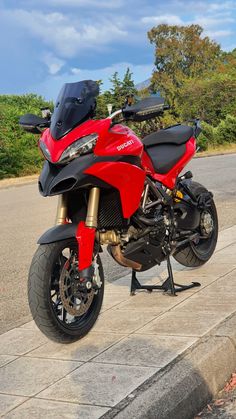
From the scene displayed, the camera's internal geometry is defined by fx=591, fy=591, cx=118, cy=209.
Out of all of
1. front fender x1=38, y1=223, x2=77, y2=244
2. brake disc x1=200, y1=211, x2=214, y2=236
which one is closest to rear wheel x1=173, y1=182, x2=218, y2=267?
brake disc x1=200, y1=211, x2=214, y2=236

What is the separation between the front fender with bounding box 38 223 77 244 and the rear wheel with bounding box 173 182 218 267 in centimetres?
182

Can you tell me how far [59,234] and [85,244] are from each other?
0.61 feet

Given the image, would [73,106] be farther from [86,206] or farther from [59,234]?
[59,234]

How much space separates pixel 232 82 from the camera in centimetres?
3947

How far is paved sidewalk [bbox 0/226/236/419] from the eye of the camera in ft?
10.2

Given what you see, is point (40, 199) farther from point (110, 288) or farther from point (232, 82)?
point (232, 82)

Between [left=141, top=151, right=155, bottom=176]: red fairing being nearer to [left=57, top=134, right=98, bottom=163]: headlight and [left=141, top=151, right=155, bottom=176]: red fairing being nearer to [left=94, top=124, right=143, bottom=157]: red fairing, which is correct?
[left=94, top=124, right=143, bottom=157]: red fairing

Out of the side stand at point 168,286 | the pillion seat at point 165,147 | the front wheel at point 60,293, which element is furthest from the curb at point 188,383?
the pillion seat at point 165,147

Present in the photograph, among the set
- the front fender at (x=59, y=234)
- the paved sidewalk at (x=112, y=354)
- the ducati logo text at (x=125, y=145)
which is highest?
the ducati logo text at (x=125, y=145)

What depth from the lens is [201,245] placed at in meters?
5.90

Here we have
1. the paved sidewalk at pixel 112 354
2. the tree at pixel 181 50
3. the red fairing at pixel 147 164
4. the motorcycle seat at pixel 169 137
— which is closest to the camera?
the paved sidewalk at pixel 112 354

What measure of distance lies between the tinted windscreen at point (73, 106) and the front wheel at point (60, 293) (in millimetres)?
765

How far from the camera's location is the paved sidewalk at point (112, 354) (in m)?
3.11

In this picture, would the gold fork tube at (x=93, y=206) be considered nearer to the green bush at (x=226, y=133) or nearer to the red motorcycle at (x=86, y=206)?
the red motorcycle at (x=86, y=206)
